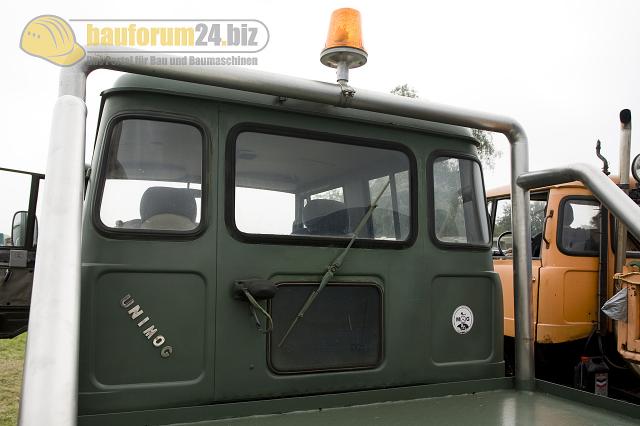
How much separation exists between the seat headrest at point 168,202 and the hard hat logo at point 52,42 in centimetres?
63

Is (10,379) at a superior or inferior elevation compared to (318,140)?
inferior

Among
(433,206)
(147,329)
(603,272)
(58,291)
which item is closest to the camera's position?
(58,291)

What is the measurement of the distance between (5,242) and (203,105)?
1773 millimetres

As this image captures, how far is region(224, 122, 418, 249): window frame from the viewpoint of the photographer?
98.3 inches

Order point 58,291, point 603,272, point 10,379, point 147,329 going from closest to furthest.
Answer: point 58,291 → point 147,329 → point 603,272 → point 10,379

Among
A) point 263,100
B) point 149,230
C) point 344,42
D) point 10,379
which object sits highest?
point 344,42

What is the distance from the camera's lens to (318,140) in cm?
274

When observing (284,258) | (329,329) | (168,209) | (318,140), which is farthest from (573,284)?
A: (168,209)

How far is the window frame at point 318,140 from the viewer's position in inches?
98.3

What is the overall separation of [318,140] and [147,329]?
1.20 metres

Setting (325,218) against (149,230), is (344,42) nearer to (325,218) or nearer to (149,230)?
(325,218)

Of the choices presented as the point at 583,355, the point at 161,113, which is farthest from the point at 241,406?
the point at 583,355

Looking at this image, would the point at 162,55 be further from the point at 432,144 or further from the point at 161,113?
the point at 432,144

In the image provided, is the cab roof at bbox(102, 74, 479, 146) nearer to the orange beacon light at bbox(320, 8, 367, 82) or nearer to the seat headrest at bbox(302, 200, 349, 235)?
the orange beacon light at bbox(320, 8, 367, 82)
